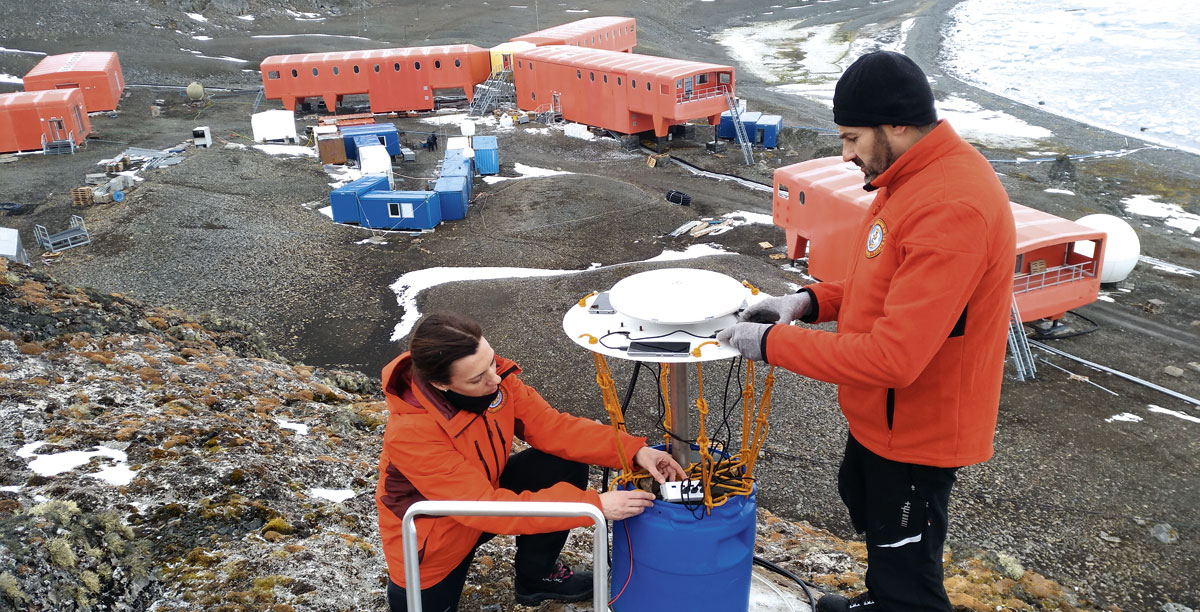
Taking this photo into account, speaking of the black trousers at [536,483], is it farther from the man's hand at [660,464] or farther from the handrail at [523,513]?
the handrail at [523,513]

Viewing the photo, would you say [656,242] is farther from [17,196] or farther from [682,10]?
[682,10]

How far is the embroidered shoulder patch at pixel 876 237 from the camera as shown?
3460 millimetres

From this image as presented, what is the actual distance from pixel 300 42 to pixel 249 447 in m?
49.3

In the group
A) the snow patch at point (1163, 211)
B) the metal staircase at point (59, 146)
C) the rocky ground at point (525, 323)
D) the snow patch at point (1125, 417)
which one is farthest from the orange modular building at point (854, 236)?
the metal staircase at point (59, 146)

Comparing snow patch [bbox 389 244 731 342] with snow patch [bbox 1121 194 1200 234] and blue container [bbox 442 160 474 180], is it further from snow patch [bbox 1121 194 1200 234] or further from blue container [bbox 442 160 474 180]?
snow patch [bbox 1121 194 1200 234]

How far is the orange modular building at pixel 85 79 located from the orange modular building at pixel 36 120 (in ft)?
14.8

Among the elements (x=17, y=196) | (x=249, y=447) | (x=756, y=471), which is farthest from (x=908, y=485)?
(x=17, y=196)

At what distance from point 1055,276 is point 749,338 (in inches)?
491

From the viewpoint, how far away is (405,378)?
158 inches

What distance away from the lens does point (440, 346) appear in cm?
368

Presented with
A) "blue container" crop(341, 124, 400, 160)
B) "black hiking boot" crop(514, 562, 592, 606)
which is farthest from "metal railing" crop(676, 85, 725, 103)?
"black hiking boot" crop(514, 562, 592, 606)

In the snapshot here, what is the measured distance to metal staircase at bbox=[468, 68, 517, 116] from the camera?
35.4 metres

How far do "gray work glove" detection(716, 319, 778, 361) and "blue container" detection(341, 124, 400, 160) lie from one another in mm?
24987

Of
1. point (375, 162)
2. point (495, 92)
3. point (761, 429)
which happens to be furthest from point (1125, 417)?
point (495, 92)
